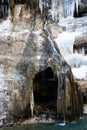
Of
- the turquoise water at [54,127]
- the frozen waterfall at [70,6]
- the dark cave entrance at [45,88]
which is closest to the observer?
the turquoise water at [54,127]

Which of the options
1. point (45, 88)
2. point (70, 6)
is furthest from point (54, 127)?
point (70, 6)

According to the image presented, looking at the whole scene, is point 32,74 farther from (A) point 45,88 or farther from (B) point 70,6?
(B) point 70,6

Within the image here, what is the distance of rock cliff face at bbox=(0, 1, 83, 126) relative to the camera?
14289 millimetres

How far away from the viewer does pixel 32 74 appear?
1486 centimetres

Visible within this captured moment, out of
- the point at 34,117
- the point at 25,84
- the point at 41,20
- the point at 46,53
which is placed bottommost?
the point at 34,117

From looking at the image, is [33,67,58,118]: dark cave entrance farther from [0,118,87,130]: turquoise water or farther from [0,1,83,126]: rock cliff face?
[0,118,87,130]: turquoise water

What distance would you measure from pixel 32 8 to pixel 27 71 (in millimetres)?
3227

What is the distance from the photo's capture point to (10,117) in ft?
46.0

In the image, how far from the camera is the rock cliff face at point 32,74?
1429cm

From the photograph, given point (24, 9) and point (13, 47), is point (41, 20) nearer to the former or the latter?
point (24, 9)

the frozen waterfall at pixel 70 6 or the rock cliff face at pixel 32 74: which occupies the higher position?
the frozen waterfall at pixel 70 6

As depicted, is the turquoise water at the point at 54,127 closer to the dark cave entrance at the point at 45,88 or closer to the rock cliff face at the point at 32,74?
the rock cliff face at the point at 32,74

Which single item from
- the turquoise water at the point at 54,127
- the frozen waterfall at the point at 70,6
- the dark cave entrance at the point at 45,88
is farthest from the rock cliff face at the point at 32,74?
the frozen waterfall at the point at 70,6

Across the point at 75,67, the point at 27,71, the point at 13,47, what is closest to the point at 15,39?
the point at 13,47
